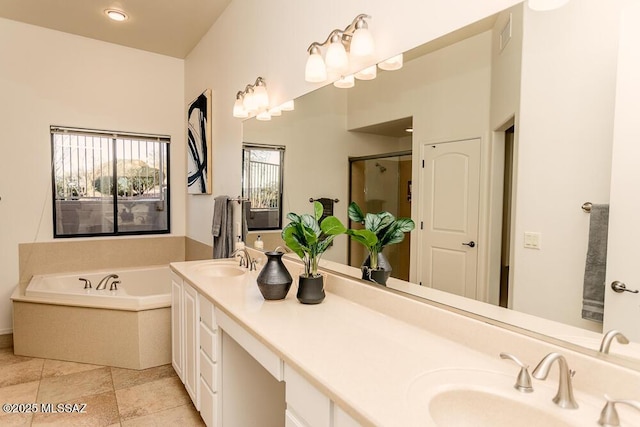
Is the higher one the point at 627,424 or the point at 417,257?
the point at 417,257

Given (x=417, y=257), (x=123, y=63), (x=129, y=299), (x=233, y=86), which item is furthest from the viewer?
(x=123, y=63)

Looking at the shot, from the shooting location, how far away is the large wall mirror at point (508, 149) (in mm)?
967

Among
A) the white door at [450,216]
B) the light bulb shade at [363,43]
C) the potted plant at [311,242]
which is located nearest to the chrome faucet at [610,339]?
the white door at [450,216]

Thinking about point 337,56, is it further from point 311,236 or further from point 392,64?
point 311,236

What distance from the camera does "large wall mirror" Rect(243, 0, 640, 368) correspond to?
0.97 m

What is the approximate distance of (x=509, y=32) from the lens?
1155mm

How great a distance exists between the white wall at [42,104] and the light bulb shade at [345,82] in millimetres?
2767

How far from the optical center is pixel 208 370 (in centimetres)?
192

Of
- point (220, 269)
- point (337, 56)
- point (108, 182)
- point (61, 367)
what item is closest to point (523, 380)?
point (337, 56)

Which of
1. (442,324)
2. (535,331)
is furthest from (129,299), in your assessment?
(535,331)

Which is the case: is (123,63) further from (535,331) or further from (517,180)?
(535,331)

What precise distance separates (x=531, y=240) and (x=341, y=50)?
3.85 ft

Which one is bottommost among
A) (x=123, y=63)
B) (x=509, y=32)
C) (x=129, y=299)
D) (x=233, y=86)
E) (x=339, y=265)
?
(x=129, y=299)

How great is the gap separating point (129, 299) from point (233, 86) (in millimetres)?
1849
